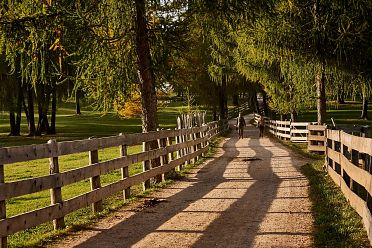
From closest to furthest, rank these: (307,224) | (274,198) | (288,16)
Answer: (307,224) → (274,198) → (288,16)

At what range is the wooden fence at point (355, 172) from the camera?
7.02 meters

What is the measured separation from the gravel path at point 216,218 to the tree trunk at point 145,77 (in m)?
1.67

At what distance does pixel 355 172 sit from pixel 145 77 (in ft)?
22.0

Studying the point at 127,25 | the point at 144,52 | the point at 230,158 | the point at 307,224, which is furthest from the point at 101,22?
the point at 230,158

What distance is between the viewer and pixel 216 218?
8672 millimetres

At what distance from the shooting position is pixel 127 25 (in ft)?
39.8

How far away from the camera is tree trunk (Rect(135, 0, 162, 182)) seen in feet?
42.7

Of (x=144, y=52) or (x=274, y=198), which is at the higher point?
(x=144, y=52)

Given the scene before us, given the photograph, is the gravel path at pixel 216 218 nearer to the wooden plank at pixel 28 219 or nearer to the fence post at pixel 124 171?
the wooden plank at pixel 28 219

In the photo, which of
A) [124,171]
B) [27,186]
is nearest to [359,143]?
[27,186]

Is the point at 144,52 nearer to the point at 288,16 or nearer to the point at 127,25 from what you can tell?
the point at 127,25

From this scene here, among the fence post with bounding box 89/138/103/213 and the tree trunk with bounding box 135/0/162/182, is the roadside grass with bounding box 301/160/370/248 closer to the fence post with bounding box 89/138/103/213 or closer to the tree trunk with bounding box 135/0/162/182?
the fence post with bounding box 89/138/103/213

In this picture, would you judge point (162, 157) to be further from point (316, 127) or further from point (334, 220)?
point (316, 127)

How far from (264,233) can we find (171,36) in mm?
6782
